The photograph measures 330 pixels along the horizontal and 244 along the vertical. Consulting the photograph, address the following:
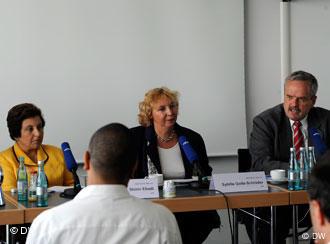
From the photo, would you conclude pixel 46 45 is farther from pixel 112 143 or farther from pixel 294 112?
pixel 112 143

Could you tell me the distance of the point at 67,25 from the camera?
4609mm

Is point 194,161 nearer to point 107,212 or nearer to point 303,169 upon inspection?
point 303,169

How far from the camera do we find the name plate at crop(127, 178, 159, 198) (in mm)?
3080

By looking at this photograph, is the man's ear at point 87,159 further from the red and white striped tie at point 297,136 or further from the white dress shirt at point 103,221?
the red and white striped tie at point 297,136

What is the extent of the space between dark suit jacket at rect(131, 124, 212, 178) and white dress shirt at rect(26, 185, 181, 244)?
6.56 ft

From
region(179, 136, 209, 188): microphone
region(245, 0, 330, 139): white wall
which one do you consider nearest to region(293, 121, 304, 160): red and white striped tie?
region(179, 136, 209, 188): microphone

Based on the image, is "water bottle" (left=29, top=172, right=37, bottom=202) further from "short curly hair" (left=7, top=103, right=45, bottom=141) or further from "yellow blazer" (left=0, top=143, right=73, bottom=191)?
"short curly hair" (left=7, top=103, right=45, bottom=141)

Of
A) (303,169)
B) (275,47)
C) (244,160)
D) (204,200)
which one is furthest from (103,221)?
(275,47)

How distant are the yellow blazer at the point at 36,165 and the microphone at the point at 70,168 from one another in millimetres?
474

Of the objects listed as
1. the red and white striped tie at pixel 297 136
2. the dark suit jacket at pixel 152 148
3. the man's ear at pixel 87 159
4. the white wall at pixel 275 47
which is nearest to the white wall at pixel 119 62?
the white wall at pixel 275 47

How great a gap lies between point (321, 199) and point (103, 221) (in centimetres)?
66

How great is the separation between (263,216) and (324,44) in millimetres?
2028

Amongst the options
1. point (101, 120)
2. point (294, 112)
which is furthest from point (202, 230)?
point (101, 120)

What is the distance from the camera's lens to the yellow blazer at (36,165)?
3.60 metres
